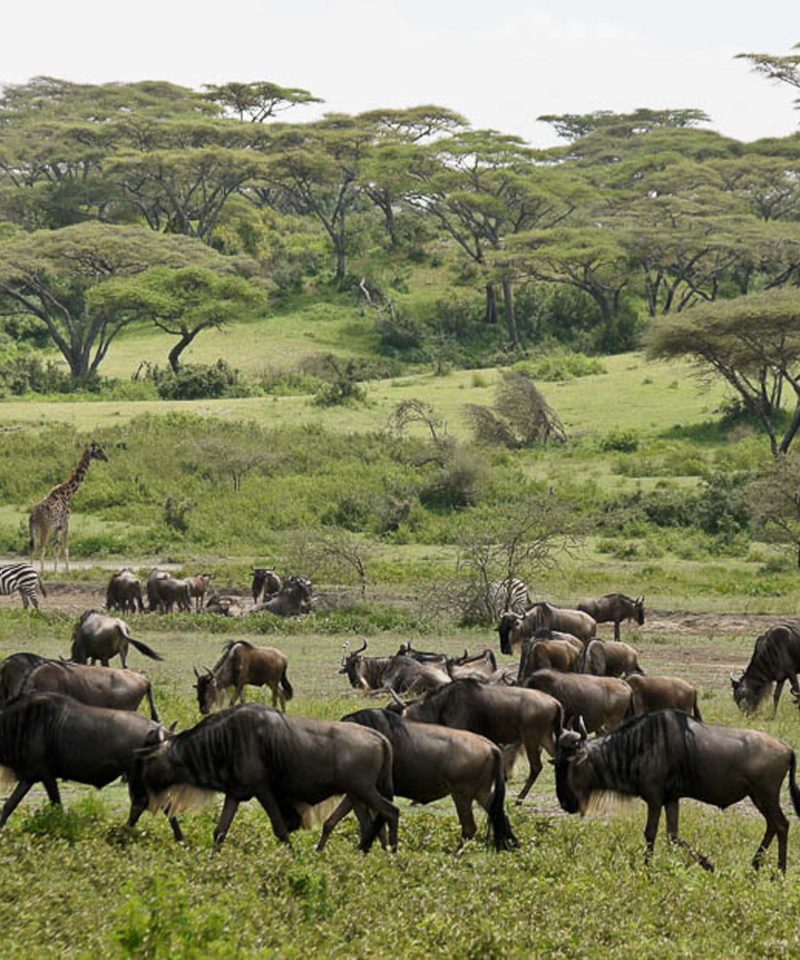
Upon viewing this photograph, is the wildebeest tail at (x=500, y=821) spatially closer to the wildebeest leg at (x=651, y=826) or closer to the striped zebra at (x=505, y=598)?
the wildebeest leg at (x=651, y=826)

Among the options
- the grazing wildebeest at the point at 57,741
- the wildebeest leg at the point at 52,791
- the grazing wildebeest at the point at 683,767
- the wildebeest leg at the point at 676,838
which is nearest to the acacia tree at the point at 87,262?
the grazing wildebeest at the point at 57,741

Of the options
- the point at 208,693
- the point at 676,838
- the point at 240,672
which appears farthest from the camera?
the point at 240,672

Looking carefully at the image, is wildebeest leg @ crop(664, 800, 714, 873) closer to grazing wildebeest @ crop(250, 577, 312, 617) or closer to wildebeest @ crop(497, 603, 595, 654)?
wildebeest @ crop(497, 603, 595, 654)

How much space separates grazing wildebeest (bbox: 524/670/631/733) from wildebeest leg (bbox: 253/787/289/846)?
379cm

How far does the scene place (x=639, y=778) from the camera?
32.8 feet

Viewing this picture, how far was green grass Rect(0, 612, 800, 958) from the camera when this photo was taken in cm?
748

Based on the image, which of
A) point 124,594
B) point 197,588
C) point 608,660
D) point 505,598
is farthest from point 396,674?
point 197,588

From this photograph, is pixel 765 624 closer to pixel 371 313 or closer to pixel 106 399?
pixel 106 399

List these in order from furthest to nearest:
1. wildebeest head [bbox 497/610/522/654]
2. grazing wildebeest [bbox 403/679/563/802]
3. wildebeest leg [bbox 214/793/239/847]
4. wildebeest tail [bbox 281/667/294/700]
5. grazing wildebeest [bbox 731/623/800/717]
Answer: wildebeest head [bbox 497/610/522/654], grazing wildebeest [bbox 731/623/800/717], wildebeest tail [bbox 281/667/294/700], grazing wildebeest [bbox 403/679/563/802], wildebeest leg [bbox 214/793/239/847]

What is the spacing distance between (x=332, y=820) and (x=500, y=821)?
109 centimetres

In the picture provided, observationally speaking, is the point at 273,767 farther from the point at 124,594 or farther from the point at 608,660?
the point at 124,594

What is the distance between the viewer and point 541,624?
19.0 meters

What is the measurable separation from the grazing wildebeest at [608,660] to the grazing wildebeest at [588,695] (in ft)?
8.10

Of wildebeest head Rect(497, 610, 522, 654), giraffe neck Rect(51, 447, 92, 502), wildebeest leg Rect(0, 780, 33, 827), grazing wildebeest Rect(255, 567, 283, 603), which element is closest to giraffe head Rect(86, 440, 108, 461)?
giraffe neck Rect(51, 447, 92, 502)
